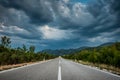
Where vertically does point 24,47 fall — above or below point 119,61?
above

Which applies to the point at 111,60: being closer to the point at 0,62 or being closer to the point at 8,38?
the point at 0,62

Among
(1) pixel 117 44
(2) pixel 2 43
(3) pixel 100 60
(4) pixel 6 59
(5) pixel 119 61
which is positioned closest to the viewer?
(5) pixel 119 61

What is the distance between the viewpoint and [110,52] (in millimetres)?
43281

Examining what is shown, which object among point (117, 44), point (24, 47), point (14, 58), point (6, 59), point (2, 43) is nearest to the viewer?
point (6, 59)

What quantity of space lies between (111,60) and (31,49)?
116802 mm

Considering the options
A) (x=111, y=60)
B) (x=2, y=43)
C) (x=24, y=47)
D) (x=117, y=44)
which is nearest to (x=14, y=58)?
(x=111, y=60)

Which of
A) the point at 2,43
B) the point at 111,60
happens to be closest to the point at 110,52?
the point at 111,60

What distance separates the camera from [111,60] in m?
39.0

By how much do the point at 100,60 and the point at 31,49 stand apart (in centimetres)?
10834

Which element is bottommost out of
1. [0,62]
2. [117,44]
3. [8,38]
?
[0,62]

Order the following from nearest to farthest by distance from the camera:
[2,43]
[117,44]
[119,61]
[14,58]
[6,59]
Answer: [119,61], [6,59], [14,58], [117,44], [2,43]

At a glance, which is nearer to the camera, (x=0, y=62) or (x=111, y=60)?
(x=0, y=62)

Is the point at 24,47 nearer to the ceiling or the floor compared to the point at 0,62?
nearer to the ceiling

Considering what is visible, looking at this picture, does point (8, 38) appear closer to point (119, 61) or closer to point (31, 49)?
point (31, 49)
